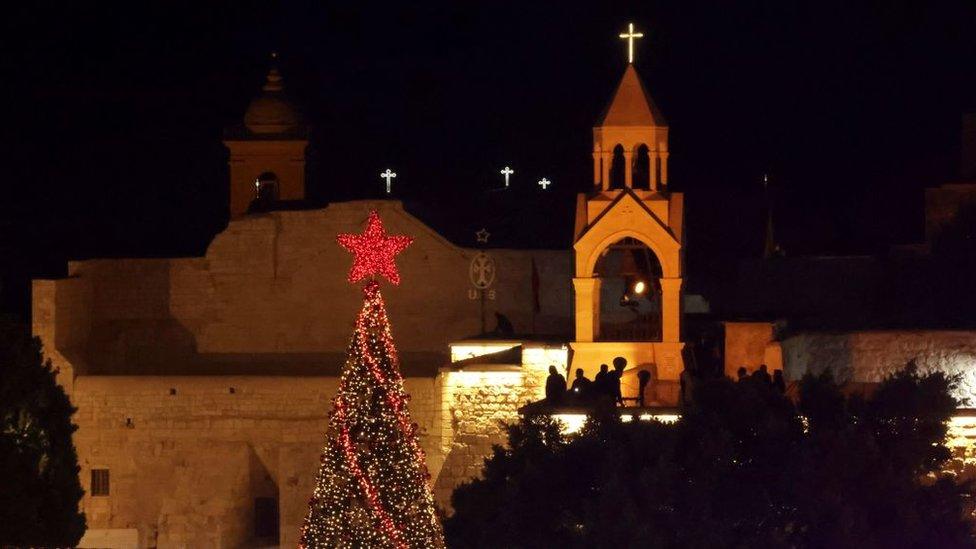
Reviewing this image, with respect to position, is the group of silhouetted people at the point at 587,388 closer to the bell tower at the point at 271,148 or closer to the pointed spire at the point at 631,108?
the pointed spire at the point at 631,108

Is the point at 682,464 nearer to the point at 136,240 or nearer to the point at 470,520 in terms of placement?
the point at 470,520

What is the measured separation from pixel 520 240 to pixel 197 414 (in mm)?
6142

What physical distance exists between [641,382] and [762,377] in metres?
2.60

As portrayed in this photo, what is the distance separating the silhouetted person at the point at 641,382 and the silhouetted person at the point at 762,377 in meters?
1.54

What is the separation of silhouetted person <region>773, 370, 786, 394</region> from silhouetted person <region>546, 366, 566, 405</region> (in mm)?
2465

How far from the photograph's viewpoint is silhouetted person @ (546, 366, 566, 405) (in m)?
36.9

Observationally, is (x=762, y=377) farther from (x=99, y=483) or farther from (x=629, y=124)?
(x=99, y=483)

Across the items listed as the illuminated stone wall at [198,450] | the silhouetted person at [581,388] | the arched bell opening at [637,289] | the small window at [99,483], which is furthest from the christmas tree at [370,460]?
the small window at [99,483]

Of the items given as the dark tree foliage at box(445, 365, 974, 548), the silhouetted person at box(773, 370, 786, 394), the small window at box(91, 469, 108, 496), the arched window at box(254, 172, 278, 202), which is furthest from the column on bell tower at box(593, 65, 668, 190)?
the arched window at box(254, 172, 278, 202)

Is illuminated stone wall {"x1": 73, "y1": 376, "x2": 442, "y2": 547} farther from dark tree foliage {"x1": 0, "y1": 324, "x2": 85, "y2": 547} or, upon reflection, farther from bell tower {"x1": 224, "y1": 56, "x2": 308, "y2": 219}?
bell tower {"x1": 224, "y1": 56, "x2": 308, "y2": 219}

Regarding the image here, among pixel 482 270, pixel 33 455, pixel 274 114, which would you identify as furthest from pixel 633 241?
pixel 274 114

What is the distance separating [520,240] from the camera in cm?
4859

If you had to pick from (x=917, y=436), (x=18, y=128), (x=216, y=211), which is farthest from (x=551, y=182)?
(x=917, y=436)

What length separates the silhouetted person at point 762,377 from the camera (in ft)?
116
